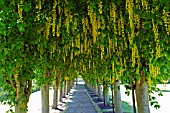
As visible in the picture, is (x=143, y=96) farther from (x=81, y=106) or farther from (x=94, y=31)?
(x=81, y=106)

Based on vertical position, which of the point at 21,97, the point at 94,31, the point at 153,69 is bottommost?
the point at 21,97

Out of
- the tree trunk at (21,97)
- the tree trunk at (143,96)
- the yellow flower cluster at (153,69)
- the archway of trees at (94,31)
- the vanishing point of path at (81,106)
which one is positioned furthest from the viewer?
the vanishing point of path at (81,106)

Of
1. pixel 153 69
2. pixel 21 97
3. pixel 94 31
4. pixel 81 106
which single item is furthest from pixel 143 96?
pixel 81 106

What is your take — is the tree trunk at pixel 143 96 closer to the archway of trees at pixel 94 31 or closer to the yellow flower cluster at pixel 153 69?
the archway of trees at pixel 94 31

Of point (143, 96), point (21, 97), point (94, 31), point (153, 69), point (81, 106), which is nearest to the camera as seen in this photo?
point (94, 31)

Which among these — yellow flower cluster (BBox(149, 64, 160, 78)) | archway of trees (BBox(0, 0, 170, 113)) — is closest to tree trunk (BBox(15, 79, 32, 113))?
archway of trees (BBox(0, 0, 170, 113))

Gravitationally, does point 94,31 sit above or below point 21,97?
above

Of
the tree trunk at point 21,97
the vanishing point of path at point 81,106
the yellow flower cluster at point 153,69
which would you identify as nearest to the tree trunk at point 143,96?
the yellow flower cluster at point 153,69

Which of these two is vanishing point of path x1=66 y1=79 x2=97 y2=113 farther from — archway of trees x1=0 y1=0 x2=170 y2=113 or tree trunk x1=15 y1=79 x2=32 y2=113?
archway of trees x1=0 y1=0 x2=170 y2=113

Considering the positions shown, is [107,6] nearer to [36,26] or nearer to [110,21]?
[110,21]

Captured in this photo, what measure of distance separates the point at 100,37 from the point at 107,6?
59cm

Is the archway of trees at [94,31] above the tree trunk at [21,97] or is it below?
above

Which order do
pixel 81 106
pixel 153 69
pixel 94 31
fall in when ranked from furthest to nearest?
pixel 81 106, pixel 153 69, pixel 94 31

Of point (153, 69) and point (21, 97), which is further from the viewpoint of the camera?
point (21, 97)
